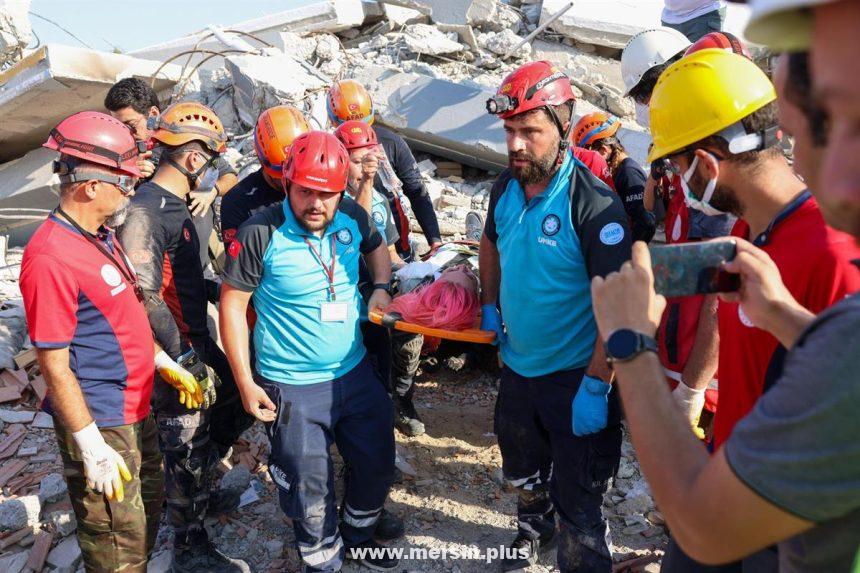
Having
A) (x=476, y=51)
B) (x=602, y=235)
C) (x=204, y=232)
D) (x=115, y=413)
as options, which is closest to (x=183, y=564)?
(x=115, y=413)

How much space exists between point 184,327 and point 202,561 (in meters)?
1.54

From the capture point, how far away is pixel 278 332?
3.69m

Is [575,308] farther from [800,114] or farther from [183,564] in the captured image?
[183,564]

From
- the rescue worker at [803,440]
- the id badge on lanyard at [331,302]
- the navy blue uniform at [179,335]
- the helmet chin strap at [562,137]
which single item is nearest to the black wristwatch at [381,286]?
the id badge on lanyard at [331,302]

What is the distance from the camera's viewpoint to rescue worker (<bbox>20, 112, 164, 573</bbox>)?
9.98 feet

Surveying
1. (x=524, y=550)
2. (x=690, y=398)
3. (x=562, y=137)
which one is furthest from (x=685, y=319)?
(x=524, y=550)

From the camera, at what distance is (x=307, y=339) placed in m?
3.66

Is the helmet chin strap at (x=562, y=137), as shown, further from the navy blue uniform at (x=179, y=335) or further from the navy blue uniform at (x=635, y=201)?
the navy blue uniform at (x=179, y=335)

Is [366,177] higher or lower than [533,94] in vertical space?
lower

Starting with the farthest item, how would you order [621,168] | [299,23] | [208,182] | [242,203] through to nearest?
[299,23] < [621,168] < [208,182] < [242,203]

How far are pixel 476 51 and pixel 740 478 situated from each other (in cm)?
1225

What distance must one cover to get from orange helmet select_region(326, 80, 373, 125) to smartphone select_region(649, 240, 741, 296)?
4.83m

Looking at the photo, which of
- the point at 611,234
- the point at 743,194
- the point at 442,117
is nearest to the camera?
the point at 743,194

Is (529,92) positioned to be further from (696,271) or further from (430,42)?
(430,42)
